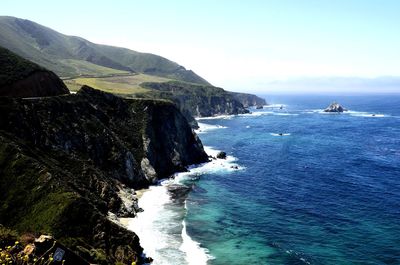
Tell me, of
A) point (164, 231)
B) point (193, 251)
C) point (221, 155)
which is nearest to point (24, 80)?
point (164, 231)

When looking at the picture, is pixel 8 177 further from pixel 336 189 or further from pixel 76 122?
pixel 336 189

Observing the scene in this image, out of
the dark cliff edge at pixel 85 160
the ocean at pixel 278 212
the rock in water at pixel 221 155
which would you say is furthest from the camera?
the rock in water at pixel 221 155

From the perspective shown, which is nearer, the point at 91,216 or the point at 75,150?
the point at 91,216

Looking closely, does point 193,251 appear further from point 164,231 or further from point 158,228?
point 158,228

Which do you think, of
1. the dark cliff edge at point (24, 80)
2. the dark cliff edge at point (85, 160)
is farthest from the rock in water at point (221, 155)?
the dark cliff edge at point (24, 80)

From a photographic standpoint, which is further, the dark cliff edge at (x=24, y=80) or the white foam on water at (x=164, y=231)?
the dark cliff edge at (x=24, y=80)

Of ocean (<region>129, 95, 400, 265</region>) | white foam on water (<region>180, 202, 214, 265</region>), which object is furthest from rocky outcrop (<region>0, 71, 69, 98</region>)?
white foam on water (<region>180, 202, 214, 265</region>)

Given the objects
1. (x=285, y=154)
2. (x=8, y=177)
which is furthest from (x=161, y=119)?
(x=8, y=177)

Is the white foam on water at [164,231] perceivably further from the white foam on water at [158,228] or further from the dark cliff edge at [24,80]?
the dark cliff edge at [24,80]
